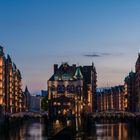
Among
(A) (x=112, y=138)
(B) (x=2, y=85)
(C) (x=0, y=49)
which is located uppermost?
(C) (x=0, y=49)

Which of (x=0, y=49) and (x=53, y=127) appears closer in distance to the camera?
(x=53, y=127)

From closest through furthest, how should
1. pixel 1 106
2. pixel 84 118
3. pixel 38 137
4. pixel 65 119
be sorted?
pixel 38 137 → pixel 65 119 → pixel 84 118 → pixel 1 106

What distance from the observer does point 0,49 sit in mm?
198875

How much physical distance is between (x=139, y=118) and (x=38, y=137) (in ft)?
165

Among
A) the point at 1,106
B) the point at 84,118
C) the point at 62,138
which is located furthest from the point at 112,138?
the point at 1,106

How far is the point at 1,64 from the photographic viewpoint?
197750 mm

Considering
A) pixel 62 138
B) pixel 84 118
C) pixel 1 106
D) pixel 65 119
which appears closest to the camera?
pixel 62 138

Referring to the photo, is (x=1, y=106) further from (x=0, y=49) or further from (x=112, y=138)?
(x=112, y=138)

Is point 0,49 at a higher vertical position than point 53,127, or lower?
higher

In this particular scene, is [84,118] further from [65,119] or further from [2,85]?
[2,85]

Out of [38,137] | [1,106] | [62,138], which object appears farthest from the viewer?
[1,106]

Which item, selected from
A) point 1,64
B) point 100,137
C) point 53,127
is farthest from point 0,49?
point 100,137

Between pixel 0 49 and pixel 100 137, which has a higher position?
pixel 0 49

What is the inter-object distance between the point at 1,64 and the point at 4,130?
59.8 m
